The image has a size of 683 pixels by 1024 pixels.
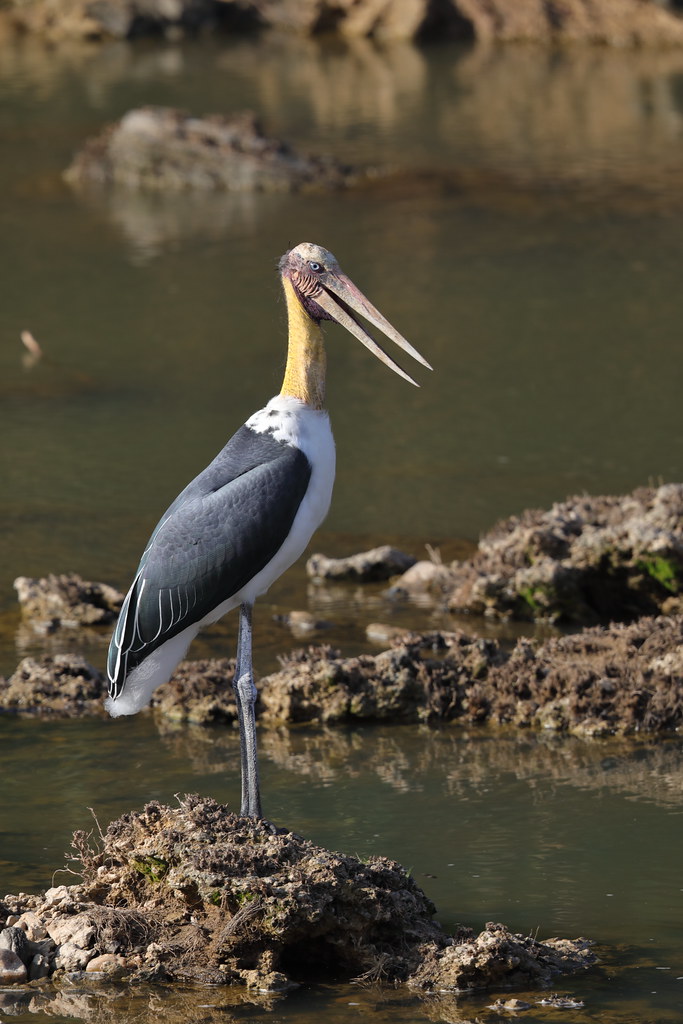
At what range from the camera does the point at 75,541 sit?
1280 cm

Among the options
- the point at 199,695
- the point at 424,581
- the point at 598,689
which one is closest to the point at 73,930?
the point at 199,695

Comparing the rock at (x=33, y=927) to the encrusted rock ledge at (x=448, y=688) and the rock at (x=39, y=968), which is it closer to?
the rock at (x=39, y=968)

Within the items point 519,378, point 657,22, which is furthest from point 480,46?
point 519,378

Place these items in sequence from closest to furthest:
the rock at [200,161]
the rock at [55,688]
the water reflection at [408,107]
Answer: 1. the rock at [55,688]
2. the water reflection at [408,107]
3. the rock at [200,161]

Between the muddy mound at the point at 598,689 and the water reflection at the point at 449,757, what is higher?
the muddy mound at the point at 598,689

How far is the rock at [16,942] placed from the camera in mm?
6375

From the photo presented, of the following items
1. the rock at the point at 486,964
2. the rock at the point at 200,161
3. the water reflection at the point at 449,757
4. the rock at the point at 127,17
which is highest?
the rock at the point at 127,17

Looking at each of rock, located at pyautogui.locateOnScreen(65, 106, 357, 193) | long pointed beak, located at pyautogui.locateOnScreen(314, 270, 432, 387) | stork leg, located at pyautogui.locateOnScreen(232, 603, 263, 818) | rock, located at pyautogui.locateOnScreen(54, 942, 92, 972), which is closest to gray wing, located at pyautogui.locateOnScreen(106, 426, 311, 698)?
stork leg, located at pyautogui.locateOnScreen(232, 603, 263, 818)

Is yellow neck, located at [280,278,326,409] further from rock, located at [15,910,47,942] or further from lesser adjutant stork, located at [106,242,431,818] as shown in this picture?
rock, located at [15,910,47,942]

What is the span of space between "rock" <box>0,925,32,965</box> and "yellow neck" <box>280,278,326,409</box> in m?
2.30

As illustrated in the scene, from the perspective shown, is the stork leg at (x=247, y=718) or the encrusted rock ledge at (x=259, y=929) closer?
the encrusted rock ledge at (x=259, y=929)

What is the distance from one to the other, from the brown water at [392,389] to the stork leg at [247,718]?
85 cm

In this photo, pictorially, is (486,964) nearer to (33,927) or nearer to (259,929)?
(259,929)

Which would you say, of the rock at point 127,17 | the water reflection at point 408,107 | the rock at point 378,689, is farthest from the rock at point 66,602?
the rock at point 127,17
